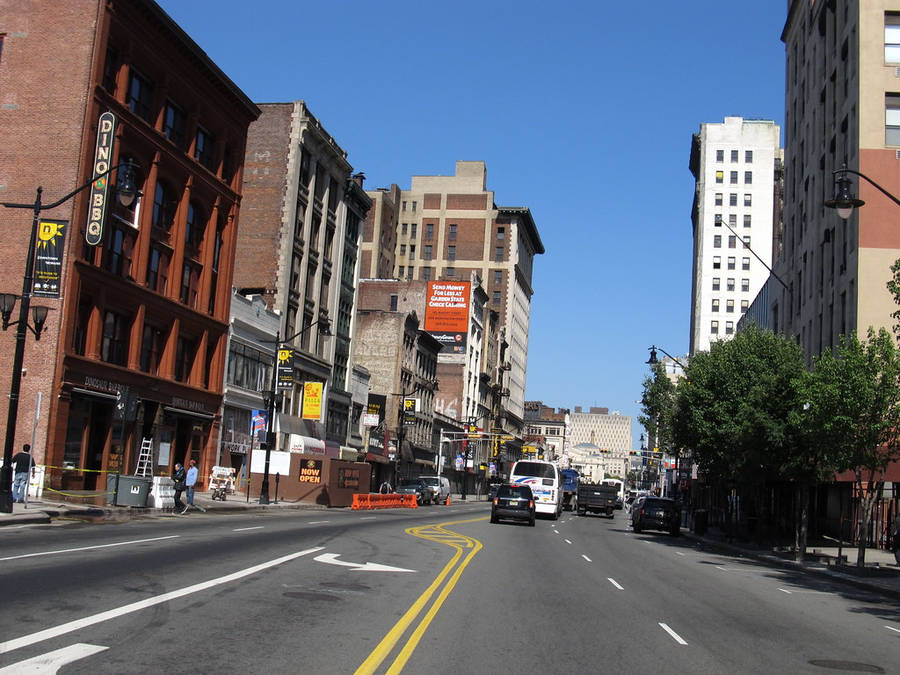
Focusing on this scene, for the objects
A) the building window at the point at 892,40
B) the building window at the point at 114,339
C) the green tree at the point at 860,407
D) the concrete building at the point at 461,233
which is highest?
the concrete building at the point at 461,233

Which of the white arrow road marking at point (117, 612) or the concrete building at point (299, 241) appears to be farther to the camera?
the concrete building at point (299, 241)

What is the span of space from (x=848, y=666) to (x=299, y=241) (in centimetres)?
5449

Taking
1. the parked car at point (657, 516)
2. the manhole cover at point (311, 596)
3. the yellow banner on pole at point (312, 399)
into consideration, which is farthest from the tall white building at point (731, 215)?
the manhole cover at point (311, 596)

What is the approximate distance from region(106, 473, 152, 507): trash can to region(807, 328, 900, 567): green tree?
22.2 metres

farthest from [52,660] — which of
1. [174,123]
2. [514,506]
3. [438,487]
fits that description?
[438,487]

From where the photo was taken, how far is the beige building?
4069 cm

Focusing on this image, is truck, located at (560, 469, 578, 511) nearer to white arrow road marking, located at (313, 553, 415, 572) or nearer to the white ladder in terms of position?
the white ladder

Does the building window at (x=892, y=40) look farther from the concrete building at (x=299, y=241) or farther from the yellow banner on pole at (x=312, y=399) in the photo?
the yellow banner on pole at (x=312, y=399)

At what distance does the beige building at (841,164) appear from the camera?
40688 mm

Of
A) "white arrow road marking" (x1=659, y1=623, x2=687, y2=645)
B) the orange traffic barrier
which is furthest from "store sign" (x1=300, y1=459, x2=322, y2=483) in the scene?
"white arrow road marking" (x1=659, y1=623, x2=687, y2=645)

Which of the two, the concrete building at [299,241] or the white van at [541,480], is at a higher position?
the concrete building at [299,241]

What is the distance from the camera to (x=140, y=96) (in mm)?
41062

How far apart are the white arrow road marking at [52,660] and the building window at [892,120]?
136 ft

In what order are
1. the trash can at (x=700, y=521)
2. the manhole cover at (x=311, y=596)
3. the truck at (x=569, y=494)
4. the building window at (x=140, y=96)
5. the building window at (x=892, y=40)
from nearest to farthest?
the manhole cover at (x=311, y=596) < the building window at (x=140, y=96) < the building window at (x=892, y=40) < the trash can at (x=700, y=521) < the truck at (x=569, y=494)
